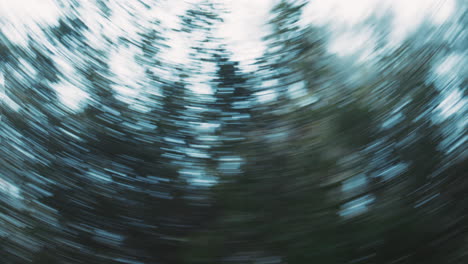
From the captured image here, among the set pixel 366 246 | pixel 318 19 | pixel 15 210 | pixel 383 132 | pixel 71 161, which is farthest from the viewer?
pixel 318 19

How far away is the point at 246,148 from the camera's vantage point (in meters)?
1.85

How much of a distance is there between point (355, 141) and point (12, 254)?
1.23m

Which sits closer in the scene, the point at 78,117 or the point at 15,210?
the point at 15,210

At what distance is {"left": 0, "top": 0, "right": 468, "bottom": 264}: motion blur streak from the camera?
1.31 meters

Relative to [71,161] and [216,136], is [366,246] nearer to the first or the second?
[216,136]

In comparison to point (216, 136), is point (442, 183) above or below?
below

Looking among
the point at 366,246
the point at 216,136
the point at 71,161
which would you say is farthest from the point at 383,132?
the point at 71,161

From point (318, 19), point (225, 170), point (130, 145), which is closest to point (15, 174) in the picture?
point (130, 145)

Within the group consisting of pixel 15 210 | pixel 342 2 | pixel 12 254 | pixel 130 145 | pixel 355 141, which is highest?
pixel 342 2

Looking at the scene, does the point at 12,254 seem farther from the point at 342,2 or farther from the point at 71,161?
the point at 342,2

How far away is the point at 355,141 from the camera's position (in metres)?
1.53

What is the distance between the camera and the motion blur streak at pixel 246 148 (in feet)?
4.30

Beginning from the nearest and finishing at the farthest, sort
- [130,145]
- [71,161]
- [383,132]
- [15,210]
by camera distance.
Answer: [15,210], [383,132], [71,161], [130,145]

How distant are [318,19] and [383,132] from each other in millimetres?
856
